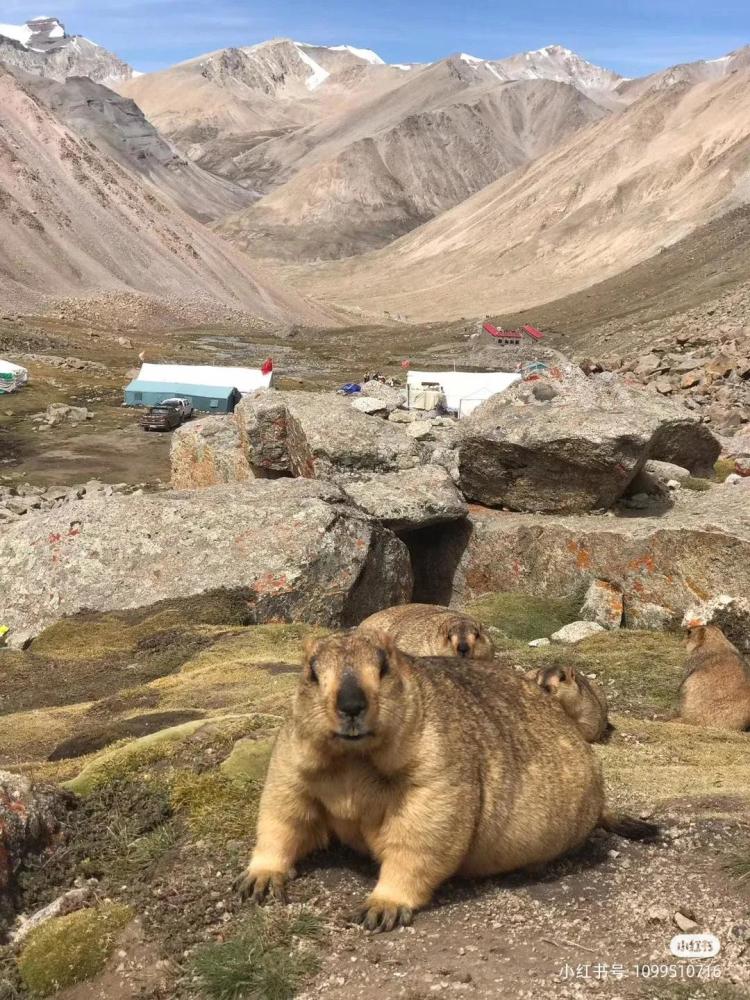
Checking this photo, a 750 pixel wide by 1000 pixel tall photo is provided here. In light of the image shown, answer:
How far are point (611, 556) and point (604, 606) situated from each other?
57.5 inches

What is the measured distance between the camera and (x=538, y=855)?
25.3 feet

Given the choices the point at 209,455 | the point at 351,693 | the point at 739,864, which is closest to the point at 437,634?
the point at 739,864

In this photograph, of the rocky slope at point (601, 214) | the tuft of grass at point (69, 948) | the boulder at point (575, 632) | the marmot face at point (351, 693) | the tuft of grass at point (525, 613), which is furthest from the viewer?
the rocky slope at point (601, 214)

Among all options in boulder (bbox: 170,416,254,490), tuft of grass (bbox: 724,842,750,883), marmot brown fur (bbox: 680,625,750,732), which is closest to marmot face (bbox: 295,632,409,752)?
tuft of grass (bbox: 724,842,750,883)

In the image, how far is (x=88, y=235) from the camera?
138m

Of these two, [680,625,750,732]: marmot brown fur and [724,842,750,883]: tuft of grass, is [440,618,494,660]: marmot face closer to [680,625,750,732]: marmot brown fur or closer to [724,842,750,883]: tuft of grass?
[680,625,750,732]: marmot brown fur

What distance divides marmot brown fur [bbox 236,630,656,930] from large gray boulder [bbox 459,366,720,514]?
16687 mm

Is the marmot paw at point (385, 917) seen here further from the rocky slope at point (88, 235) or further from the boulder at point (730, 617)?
the rocky slope at point (88, 235)

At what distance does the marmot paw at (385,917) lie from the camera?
684cm

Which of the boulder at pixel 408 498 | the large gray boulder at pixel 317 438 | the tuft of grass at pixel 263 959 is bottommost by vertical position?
the tuft of grass at pixel 263 959

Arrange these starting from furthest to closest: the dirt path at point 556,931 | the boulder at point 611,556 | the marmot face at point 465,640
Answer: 1. the boulder at point 611,556
2. the marmot face at point 465,640
3. the dirt path at point 556,931

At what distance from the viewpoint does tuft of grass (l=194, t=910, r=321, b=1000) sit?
6352 millimetres

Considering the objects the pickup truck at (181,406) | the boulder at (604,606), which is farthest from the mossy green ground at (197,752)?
the pickup truck at (181,406)

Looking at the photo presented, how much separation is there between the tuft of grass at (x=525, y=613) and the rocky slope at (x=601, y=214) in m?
134
